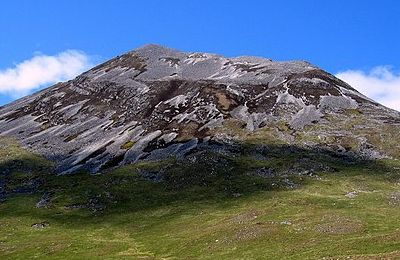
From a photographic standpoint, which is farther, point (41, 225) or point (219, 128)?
point (219, 128)

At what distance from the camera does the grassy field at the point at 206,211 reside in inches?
2512

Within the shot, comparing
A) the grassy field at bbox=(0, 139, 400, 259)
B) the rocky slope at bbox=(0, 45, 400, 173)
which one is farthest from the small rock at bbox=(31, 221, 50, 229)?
the rocky slope at bbox=(0, 45, 400, 173)

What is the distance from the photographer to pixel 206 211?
9681 cm

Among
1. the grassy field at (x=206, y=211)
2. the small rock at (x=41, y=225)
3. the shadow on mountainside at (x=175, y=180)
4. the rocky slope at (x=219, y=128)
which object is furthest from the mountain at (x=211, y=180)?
the rocky slope at (x=219, y=128)

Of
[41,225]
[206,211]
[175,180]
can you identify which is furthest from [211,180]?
[41,225]

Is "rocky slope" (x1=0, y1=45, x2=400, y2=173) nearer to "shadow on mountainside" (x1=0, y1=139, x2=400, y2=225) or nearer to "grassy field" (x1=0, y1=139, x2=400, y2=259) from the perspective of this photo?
"shadow on mountainside" (x1=0, y1=139, x2=400, y2=225)

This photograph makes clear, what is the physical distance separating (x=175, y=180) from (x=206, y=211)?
2758cm

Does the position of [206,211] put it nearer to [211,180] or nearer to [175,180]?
[211,180]

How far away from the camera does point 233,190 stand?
111062 mm

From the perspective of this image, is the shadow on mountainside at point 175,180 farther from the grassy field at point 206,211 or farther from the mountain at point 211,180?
the mountain at point 211,180

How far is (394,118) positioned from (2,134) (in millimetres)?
153537

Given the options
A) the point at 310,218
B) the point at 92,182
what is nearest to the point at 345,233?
the point at 310,218

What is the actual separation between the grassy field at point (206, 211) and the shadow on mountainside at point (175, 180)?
0.98ft

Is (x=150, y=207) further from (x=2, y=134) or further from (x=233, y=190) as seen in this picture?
(x=2, y=134)
